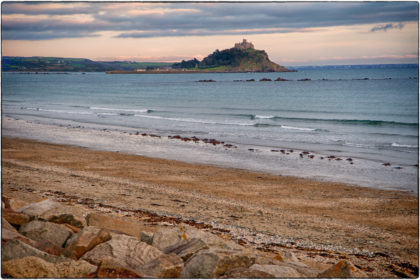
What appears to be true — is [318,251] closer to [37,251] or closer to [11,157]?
[37,251]

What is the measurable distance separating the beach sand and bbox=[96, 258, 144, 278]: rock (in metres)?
3.88

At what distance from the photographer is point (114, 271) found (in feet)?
17.5

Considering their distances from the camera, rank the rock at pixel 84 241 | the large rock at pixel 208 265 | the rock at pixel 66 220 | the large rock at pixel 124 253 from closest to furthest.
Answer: the large rock at pixel 208 265 → the large rock at pixel 124 253 → the rock at pixel 84 241 → the rock at pixel 66 220

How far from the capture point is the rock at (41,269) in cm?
525

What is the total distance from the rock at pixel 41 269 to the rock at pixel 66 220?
1994 mm

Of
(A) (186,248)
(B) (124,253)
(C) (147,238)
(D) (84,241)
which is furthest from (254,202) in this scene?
(D) (84,241)

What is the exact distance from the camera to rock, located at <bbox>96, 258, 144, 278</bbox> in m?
5.28

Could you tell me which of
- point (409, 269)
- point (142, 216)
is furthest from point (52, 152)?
point (409, 269)

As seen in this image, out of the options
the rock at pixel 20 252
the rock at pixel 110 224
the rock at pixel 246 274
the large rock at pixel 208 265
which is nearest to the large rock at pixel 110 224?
the rock at pixel 110 224

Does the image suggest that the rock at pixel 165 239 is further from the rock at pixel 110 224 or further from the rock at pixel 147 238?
the rock at pixel 110 224

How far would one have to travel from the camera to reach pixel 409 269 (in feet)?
26.5

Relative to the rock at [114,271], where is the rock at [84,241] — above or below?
above

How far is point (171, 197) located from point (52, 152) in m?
10.6

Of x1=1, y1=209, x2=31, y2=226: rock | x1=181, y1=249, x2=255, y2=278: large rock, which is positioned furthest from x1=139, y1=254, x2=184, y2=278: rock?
x1=1, y1=209, x2=31, y2=226: rock
